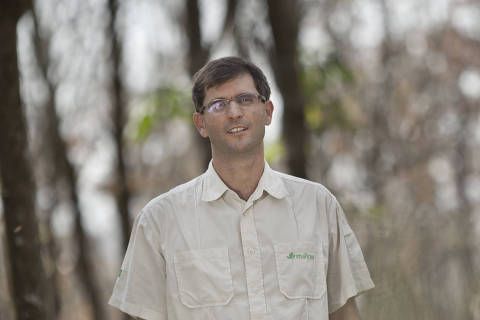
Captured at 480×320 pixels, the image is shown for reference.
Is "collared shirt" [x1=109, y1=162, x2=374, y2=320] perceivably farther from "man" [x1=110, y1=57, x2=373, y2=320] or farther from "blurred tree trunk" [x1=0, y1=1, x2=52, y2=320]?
"blurred tree trunk" [x1=0, y1=1, x2=52, y2=320]

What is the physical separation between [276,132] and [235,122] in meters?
10.8

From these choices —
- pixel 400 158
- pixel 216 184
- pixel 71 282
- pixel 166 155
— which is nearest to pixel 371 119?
pixel 400 158

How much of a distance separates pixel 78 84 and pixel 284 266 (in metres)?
13.6

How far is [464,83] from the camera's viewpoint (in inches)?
859

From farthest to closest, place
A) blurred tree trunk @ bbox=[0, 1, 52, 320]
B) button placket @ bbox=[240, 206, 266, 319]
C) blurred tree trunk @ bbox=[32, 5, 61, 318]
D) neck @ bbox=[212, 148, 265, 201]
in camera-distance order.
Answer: blurred tree trunk @ bbox=[32, 5, 61, 318] < blurred tree trunk @ bbox=[0, 1, 52, 320] < neck @ bbox=[212, 148, 265, 201] < button placket @ bbox=[240, 206, 266, 319]

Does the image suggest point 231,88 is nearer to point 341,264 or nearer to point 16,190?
point 341,264

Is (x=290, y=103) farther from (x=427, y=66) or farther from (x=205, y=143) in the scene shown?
(x=427, y=66)

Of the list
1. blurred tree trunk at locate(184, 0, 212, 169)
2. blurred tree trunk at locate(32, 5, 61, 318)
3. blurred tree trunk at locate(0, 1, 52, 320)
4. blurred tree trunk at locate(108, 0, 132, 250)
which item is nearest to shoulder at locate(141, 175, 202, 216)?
blurred tree trunk at locate(0, 1, 52, 320)

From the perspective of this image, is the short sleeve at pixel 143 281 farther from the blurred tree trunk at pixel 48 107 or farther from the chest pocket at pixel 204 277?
the blurred tree trunk at pixel 48 107

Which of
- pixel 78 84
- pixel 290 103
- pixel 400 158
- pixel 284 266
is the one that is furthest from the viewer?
pixel 400 158

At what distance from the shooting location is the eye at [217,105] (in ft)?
10.8

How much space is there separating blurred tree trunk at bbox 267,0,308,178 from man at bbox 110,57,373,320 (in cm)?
423

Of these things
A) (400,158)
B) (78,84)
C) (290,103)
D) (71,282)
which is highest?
(78,84)

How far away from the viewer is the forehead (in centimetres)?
330
